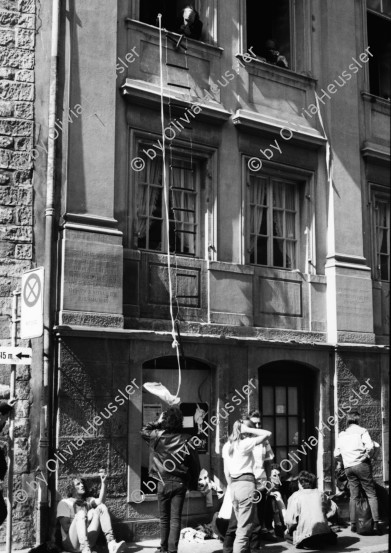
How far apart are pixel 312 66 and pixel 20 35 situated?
565 centimetres

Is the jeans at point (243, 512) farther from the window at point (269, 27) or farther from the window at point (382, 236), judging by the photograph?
the window at point (269, 27)

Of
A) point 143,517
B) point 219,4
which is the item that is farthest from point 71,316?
point 219,4

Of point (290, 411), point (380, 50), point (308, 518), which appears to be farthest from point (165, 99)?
point (308, 518)

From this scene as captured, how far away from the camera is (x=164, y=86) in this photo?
43.4 ft

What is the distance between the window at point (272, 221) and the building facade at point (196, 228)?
4 centimetres

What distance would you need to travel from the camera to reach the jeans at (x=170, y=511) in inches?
398

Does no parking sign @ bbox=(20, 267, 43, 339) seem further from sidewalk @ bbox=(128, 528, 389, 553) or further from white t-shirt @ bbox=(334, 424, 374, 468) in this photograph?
white t-shirt @ bbox=(334, 424, 374, 468)

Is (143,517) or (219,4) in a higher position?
(219,4)

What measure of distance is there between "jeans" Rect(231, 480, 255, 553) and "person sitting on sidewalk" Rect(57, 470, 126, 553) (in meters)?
1.66

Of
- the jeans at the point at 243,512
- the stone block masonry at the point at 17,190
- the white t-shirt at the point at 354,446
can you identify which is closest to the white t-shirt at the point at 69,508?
the stone block masonry at the point at 17,190

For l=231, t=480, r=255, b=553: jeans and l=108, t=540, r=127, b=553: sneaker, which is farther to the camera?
l=108, t=540, r=127, b=553: sneaker

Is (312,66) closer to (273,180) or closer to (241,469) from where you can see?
(273,180)

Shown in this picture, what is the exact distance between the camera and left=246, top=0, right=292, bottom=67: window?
50.2 ft

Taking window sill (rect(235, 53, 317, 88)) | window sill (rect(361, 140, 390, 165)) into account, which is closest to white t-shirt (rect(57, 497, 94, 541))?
window sill (rect(235, 53, 317, 88))
